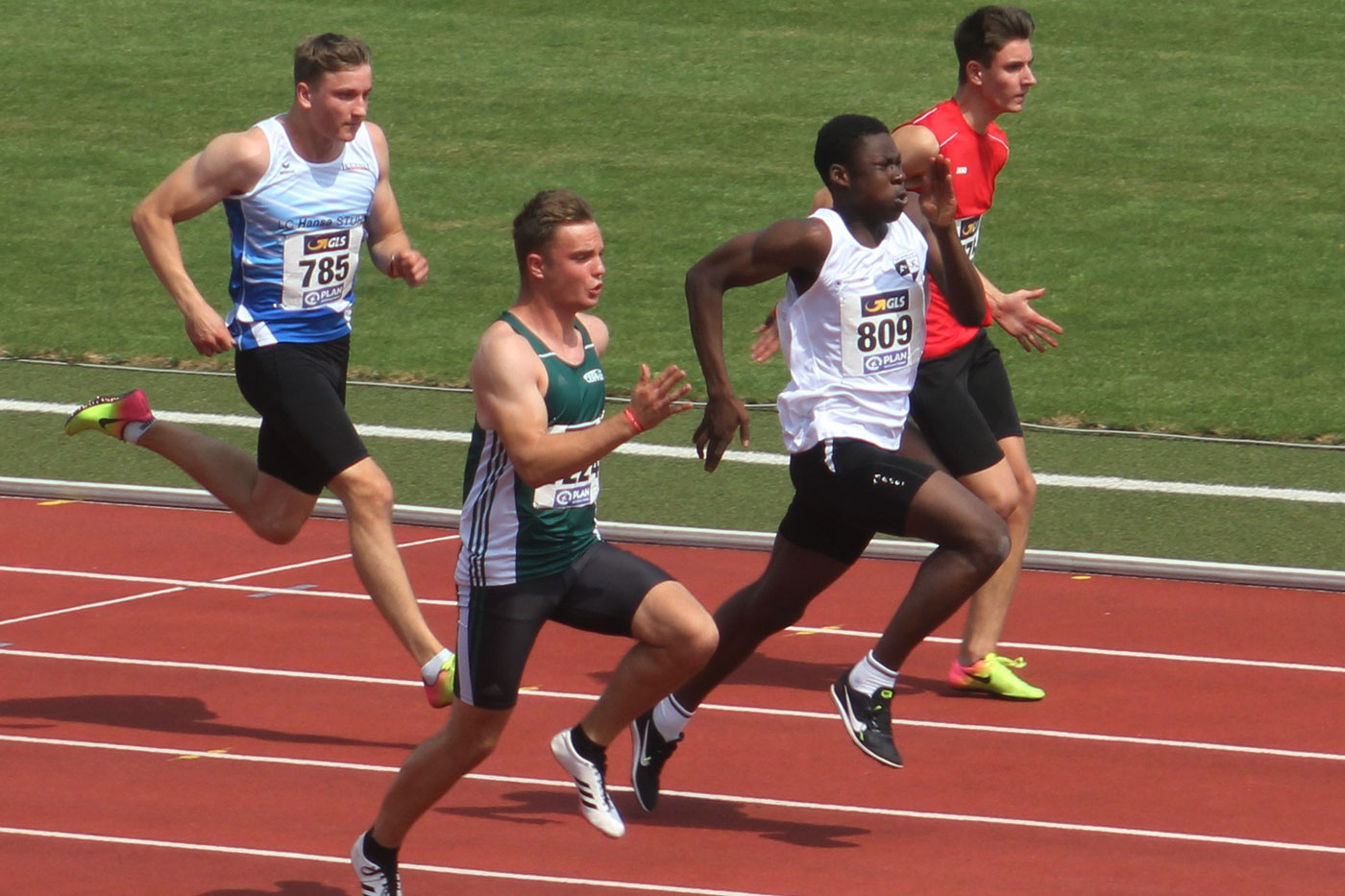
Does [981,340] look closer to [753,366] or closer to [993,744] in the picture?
[993,744]

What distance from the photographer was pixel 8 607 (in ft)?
30.9

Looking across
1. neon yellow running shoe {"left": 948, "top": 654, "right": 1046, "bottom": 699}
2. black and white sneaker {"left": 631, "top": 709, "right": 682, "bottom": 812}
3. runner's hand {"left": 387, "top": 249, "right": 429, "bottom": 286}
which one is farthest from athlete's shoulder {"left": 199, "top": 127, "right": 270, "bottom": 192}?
neon yellow running shoe {"left": 948, "top": 654, "right": 1046, "bottom": 699}

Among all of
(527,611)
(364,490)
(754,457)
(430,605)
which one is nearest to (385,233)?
(364,490)

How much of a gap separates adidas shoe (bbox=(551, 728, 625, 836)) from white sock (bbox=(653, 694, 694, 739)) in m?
0.51

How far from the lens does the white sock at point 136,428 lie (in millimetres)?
8867

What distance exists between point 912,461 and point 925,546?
10.7 ft

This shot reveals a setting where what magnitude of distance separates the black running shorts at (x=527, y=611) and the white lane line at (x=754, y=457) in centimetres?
564

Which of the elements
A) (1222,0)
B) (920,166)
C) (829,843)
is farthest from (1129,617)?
(1222,0)

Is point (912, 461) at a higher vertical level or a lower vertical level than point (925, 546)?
higher

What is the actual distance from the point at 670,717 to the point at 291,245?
2.12 metres

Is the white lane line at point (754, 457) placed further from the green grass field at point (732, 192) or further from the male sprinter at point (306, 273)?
the male sprinter at point (306, 273)

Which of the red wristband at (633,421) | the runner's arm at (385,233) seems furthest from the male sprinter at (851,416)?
the runner's arm at (385,233)

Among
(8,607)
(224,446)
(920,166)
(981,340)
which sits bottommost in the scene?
(8,607)

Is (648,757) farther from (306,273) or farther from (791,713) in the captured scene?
(306,273)
